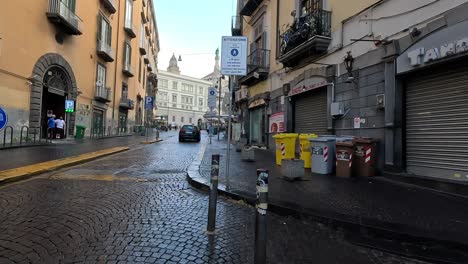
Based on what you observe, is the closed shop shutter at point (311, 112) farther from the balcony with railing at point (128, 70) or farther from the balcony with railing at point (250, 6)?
the balcony with railing at point (128, 70)

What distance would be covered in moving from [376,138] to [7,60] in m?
16.2

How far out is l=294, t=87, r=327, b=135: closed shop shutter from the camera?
1212cm

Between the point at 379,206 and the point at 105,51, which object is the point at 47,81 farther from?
the point at 379,206

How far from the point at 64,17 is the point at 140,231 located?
757 inches

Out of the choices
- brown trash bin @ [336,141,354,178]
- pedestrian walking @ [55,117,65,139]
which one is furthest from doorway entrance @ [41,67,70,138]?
brown trash bin @ [336,141,354,178]

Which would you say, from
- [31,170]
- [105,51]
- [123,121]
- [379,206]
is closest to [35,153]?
[31,170]

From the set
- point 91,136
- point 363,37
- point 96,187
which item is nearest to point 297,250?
point 96,187

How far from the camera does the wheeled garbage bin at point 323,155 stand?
8969 mm

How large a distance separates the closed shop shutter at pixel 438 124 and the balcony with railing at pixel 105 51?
2470 centimetres

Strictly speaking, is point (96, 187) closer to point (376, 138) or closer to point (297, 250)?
point (297, 250)

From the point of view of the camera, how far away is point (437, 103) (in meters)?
7.30

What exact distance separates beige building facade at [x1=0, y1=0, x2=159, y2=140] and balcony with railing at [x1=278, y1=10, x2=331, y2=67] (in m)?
12.9

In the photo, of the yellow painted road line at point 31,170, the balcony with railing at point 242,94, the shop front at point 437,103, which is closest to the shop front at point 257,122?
the balcony with railing at point 242,94

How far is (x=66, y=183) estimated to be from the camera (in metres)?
7.16
